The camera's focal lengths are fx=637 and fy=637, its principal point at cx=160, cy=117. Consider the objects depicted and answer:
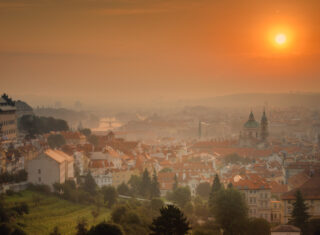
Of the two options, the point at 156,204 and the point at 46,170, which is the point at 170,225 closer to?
the point at 156,204

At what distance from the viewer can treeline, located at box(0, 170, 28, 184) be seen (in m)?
20.7

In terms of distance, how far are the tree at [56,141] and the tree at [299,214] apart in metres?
13.4

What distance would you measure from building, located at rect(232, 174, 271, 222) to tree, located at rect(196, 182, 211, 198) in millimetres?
3498

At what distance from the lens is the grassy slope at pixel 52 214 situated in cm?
1741

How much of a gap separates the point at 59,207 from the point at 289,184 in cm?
1092

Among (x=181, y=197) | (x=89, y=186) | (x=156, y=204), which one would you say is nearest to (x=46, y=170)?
(x=89, y=186)

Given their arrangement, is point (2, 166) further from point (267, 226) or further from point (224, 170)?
point (224, 170)

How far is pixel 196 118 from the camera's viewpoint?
11231 centimetres

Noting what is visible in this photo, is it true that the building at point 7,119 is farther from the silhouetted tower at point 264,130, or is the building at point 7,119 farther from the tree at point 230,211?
the silhouetted tower at point 264,130

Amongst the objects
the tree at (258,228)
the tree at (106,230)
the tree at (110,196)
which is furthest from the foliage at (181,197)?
the tree at (106,230)

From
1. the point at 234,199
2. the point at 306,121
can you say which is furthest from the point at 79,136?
the point at 306,121

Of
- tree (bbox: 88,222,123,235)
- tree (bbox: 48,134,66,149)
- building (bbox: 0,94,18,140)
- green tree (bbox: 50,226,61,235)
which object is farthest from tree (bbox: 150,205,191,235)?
building (bbox: 0,94,18,140)

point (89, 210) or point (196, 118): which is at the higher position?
point (196, 118)

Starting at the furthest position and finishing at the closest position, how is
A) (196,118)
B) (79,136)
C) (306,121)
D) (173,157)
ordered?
1. (196,118)
2. (306,121)
3. (173,157)
4. (79,136)
